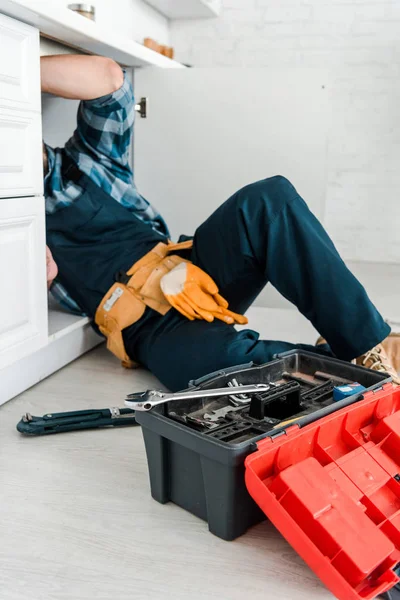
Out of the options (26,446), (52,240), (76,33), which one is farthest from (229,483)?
(76,33)

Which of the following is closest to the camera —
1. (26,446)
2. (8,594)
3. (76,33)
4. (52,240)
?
(8,594)

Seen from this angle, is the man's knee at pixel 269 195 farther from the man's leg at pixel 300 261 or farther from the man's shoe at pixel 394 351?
the man's shoe at pixel 394 351

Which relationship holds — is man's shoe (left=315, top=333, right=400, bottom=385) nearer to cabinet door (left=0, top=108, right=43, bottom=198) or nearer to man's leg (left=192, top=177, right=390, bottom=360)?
man's leg (left=192, top=177, right=390, bottom=360)

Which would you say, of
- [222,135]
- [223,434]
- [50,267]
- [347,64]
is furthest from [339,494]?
[347,64]

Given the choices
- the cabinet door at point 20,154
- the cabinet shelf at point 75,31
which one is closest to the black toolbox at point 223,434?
the cabinet door at point 20,154

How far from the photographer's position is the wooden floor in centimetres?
75

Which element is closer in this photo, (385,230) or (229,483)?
(229,483)

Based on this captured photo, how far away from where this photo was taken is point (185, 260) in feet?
4.66

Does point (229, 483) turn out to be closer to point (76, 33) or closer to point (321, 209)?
point (76, 33)

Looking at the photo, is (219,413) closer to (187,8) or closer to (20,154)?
(20,154)

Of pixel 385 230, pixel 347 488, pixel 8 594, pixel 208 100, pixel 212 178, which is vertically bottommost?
pixel 8 594

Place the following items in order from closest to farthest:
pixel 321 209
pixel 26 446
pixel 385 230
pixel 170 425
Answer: pixel 170 425 < pixel 26 446 < pixel 321 209 < pixel 385 230

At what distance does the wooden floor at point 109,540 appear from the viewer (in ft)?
2.46

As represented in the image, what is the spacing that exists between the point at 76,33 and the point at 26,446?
2.87ft
